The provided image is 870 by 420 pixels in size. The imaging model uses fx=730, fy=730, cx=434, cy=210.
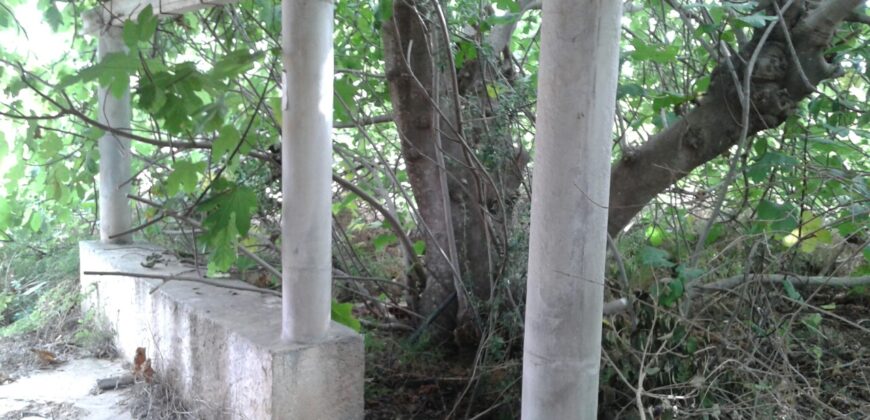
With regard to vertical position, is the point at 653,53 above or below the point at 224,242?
above

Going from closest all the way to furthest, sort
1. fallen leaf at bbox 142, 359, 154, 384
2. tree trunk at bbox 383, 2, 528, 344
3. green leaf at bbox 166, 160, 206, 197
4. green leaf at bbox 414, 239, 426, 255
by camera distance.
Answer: green leaf at bbox 166, 160, 206, 197, tree trunk at bbox 383, 2, 528, 344, fallen leaf at bbox 142, 359, 154, 384, green leaf at bbox 414, 239, 426, 255

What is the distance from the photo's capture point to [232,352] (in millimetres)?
3352

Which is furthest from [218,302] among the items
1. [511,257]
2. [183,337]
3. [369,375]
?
[511,257]

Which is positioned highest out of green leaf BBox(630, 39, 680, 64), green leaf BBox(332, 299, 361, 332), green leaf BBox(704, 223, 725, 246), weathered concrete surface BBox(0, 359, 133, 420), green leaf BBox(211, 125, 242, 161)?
green leaf BBox(630, 39, 680, 64)

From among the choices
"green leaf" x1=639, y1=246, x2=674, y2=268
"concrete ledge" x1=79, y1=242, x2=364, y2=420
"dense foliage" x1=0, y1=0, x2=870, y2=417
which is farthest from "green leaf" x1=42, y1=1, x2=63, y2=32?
"green leaf" x1=639, y1=246, x2=674, y2=268

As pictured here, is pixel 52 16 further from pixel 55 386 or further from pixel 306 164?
pixel 306 164

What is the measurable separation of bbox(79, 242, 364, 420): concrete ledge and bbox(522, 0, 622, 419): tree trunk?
1.34 meters

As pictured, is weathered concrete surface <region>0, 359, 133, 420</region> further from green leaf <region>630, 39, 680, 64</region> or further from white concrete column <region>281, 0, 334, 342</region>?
green leaf <region>630, 39, 680, 64</region>

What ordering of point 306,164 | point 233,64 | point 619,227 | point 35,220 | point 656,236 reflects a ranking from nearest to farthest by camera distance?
point 233,64 → point 306,164 → point 619,227 → point 656,236 → point 35,220

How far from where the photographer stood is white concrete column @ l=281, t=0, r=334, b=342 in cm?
285

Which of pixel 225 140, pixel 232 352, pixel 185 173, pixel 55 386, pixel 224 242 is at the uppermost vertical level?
pixel 225 140

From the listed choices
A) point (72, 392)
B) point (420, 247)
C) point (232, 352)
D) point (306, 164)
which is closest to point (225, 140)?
point (306, 164)

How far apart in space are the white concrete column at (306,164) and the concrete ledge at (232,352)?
0.14 meters

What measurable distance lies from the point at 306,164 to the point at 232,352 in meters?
1.03
